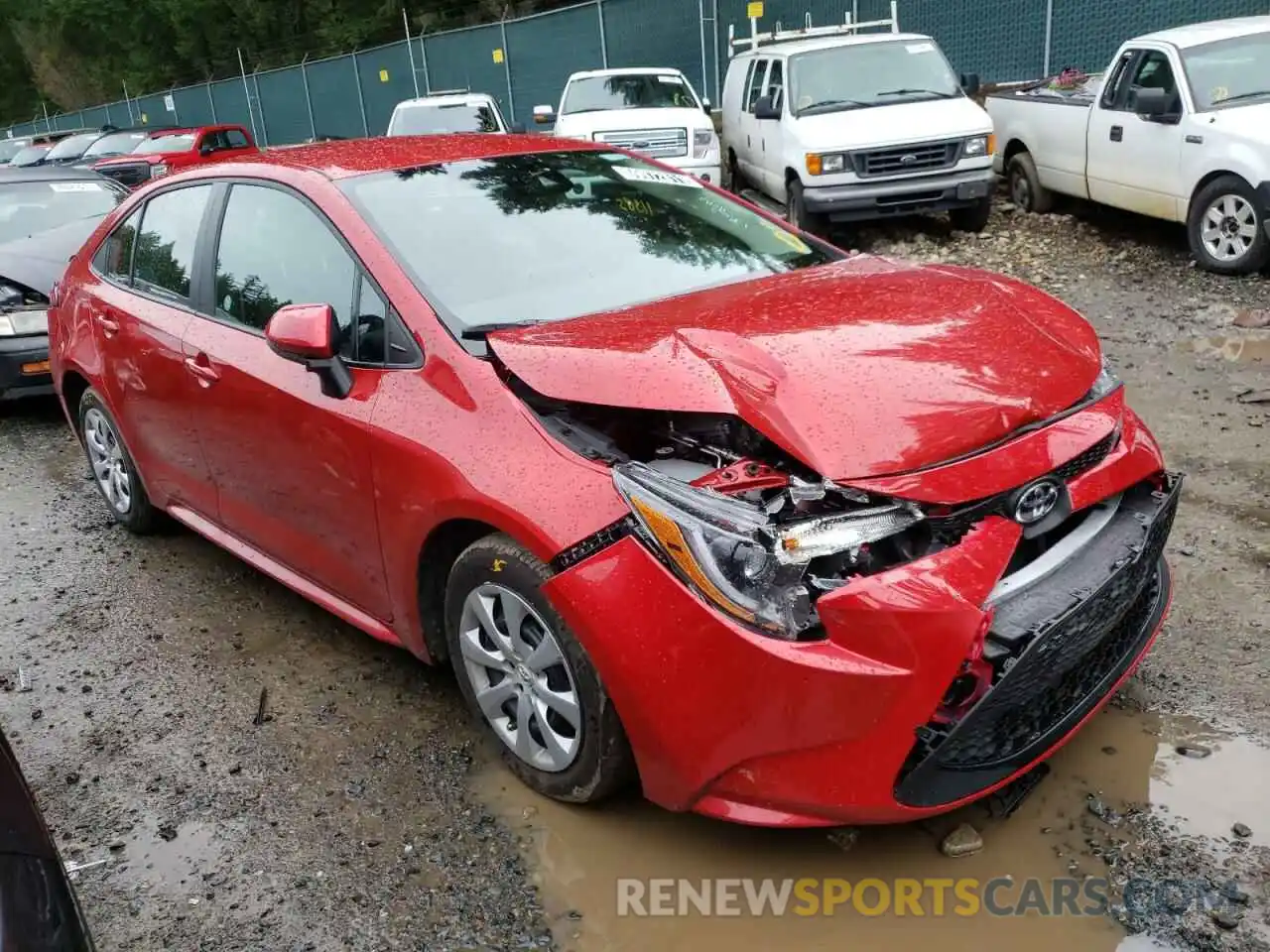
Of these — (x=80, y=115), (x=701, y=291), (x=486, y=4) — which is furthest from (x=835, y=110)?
(x=80, y=115)

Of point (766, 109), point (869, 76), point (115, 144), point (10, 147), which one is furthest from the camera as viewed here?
point (10, 147)

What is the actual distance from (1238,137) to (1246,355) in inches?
81.7

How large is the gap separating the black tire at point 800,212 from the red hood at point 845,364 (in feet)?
23.2

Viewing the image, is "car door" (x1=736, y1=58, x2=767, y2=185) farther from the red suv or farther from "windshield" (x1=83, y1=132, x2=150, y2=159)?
"windshield" (x1=83, y1=132, x2=150, y2=159)

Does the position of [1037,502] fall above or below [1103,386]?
below

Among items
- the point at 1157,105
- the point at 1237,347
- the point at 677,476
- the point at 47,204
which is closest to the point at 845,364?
the point at 677,476

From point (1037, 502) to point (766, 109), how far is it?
8.85 meters

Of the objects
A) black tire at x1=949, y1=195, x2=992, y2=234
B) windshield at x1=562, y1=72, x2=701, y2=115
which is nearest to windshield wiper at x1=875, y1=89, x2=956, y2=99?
black tire at x1=949, y1=195, x2=992, y2=234

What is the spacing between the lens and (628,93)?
Result: 13.4m

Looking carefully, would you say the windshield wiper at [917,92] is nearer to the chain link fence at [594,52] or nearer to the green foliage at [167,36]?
the chain link fence at [594,52]

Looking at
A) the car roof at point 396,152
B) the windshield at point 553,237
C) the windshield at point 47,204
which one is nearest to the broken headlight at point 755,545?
the windshield at point 553,237

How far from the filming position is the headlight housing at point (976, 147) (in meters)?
9.55

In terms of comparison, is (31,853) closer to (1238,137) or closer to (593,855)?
(593,855)

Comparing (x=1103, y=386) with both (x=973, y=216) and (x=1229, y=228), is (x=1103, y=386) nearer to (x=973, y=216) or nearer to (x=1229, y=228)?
(x=1229, y=228)
